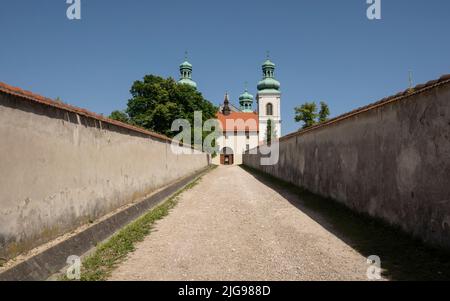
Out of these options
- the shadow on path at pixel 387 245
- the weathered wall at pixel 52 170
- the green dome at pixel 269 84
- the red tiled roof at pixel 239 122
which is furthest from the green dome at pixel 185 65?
the shadow on path at pixel 387 245

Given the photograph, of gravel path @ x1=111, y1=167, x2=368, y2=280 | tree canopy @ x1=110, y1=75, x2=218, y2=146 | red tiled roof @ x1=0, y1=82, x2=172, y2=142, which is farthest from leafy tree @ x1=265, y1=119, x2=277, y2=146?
red tiled roof @ x1=0, y1=82, x2=172, y2=142

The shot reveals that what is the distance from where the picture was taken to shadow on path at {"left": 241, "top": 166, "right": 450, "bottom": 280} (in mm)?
3838

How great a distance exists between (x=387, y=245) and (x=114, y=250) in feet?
13.7

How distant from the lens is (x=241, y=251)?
15.8 ft

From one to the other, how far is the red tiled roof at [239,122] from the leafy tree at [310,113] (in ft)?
70.7

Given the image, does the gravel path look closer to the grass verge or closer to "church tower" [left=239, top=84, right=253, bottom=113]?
the grass verge

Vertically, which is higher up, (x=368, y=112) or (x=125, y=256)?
(x=368, y=112)

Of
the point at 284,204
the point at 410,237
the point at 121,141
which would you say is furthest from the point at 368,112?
the point at 121,141

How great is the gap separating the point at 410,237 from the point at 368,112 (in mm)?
2944

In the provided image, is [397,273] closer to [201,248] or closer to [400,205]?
[400,205]

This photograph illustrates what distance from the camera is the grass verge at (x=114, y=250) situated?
395cm

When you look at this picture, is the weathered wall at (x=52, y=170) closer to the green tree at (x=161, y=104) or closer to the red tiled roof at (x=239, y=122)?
the green tree at (x=161, y=104)

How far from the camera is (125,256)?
15.1ft

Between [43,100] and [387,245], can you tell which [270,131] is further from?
[43,100]
